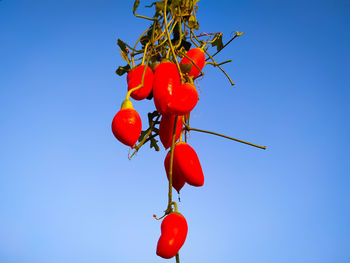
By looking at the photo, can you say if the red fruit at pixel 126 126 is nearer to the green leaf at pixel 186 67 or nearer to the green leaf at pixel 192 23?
the green leaf at pixel 186 67

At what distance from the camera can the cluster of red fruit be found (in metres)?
0.61

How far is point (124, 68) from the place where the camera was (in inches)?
32.1

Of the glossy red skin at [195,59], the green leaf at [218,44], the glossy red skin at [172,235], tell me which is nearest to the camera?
the glossy red skin at [172,235]

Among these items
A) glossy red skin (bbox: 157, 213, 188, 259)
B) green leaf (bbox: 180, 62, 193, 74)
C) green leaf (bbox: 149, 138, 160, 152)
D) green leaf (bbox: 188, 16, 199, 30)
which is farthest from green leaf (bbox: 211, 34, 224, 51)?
glossy red skin (bbox: 157, 213, 188, 259)

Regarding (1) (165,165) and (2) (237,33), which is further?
(2) (237,33)

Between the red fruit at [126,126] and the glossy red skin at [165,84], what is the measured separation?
5 centimetres

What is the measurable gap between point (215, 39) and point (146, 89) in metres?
0.27

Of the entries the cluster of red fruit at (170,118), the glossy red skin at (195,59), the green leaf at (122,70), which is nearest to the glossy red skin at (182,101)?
the cluster of red fruit at (170,118)

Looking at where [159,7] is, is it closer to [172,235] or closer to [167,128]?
[167,128]

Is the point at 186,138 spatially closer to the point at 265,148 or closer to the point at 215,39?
the point at 265,148

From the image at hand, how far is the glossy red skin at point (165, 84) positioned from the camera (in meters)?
0.64

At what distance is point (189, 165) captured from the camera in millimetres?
653

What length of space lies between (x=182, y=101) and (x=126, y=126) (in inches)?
4.7

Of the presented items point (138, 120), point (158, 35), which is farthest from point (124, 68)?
point (138, 120)
